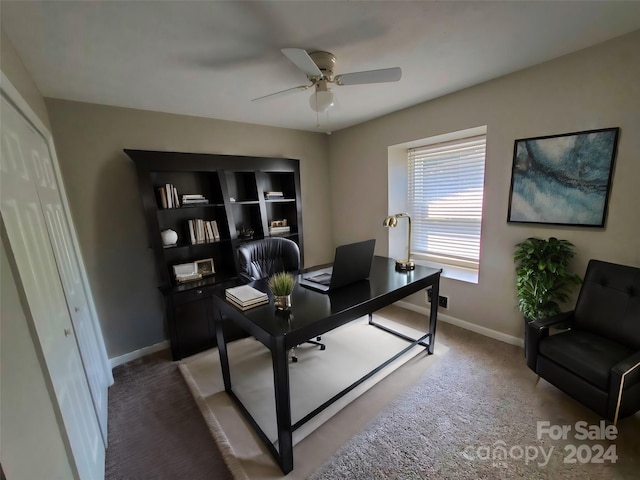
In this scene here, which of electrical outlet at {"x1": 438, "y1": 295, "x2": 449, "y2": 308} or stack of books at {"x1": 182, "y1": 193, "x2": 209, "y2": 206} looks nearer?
stack of books at {"x1": 182, "y1": 193, "x2": 209, "y2": 206}

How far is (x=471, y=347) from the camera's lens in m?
2.55

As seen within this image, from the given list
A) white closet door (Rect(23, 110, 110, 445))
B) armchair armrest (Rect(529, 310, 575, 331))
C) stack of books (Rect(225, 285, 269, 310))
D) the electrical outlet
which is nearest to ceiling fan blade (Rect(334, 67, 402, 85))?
stack of books (Rect(225, 285, 269, 310))

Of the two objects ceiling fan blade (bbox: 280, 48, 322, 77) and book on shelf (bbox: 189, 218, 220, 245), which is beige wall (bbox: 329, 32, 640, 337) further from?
book on shelf (bbox: 189, 218, 220, 245)

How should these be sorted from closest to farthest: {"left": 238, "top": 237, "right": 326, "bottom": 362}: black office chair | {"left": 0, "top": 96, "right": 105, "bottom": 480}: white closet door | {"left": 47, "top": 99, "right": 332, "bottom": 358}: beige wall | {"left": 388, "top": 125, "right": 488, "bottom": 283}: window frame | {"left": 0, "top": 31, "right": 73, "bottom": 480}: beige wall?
{"left": 0, "top": 31, "right": 73, "bottom": 480}: beige wall < {"left": 0, "top": 96, "right": 105, "bottom": 480}: white closet door < {"left": 47, "top": 99, "right": 332, "bottom": 358}: beige wall < {"left": 238, "top": 237, "right": 326, "bottom": 362}: black office chair < {"left": 388, "top": 125, "right": 488, "bottom": 283}: window frame

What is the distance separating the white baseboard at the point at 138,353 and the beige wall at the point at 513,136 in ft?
9.29

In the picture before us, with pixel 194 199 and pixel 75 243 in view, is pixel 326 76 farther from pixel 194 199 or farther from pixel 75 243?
pixel 75 243

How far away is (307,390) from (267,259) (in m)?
1.22

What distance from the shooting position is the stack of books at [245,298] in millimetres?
1615

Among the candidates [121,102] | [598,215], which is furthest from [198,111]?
[598,215]

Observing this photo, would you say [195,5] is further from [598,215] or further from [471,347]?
[471,347]

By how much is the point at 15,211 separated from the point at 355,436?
2.08 meters

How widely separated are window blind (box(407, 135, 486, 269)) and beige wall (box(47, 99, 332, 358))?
2.48 meters

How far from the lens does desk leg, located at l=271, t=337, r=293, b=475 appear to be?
4.39 ft

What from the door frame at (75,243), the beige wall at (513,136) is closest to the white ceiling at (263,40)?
the beige wall at (513,136)
